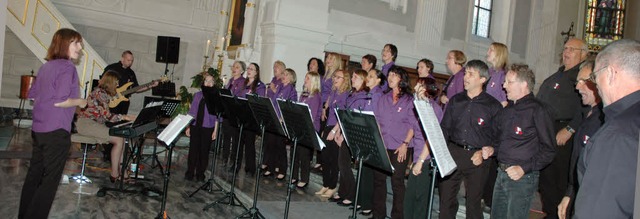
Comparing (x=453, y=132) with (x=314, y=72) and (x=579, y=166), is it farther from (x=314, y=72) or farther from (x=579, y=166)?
(x=314, y=72)

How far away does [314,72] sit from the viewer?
7.05 meters

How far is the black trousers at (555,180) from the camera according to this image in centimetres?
489

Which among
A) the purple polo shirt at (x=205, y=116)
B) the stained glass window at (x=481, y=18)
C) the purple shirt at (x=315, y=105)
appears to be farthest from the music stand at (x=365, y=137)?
the stained glass window at (x=481, y=18)

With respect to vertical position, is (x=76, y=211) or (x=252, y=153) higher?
(x=252, y=153)

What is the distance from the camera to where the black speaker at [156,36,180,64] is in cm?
1220

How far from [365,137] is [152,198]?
3.25m

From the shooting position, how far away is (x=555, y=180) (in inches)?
196

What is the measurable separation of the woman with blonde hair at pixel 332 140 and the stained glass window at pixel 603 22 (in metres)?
15.2

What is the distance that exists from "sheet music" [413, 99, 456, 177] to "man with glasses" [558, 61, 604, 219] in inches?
30.9

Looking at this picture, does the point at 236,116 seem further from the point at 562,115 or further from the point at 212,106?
the point at 562,115

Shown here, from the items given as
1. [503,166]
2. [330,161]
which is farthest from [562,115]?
[330,161]

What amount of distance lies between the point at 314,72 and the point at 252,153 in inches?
66.8

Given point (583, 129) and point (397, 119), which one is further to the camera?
point (397, 119)

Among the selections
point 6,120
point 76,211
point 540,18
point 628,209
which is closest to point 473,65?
point 628,209
